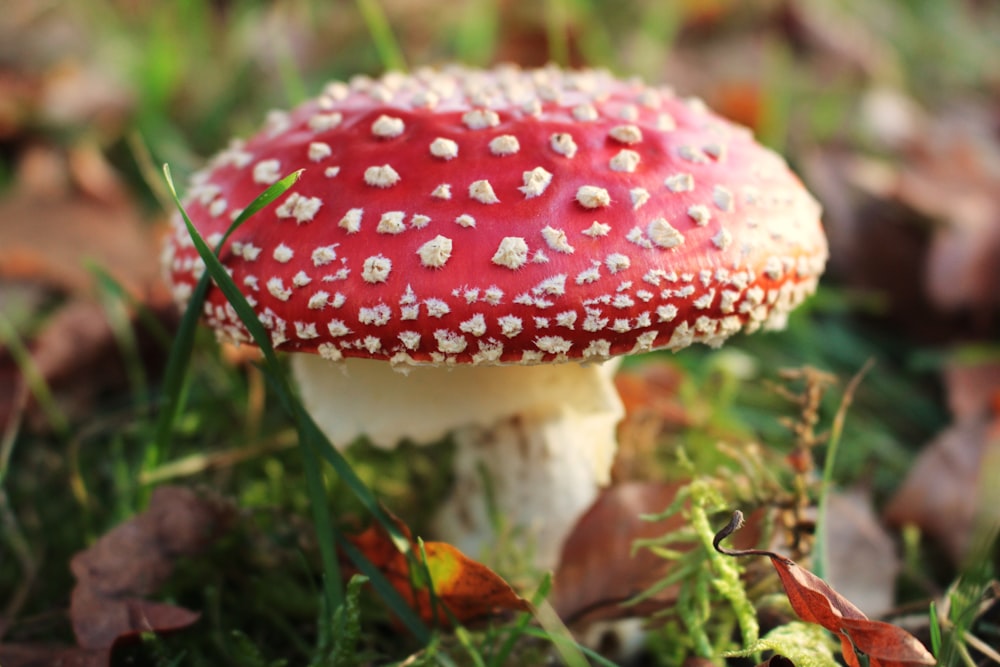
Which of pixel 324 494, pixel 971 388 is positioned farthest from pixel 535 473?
pixel 971 388

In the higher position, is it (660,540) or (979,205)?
(660,540)

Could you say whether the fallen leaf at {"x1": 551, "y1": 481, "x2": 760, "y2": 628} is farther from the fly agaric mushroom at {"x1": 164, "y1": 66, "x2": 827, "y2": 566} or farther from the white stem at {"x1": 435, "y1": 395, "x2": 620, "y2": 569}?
the fly agaric mushroom at {"x1": 164, "y1": 66, "x2": 827, "y2": 566}

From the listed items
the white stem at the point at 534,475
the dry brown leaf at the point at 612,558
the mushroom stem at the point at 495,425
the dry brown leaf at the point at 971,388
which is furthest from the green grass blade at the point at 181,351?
the dry brown leaf at the point at 971,388

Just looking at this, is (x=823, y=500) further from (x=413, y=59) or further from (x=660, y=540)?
(x=413, y=59)

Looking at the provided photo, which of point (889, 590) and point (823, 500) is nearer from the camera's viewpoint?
point (823, 500)

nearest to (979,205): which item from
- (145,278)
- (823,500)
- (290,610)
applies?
(823,500)

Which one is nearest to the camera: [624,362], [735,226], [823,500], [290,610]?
[735,226]

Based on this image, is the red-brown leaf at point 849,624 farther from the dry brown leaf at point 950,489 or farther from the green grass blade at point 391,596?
the dry brown leaf at point 950,489
